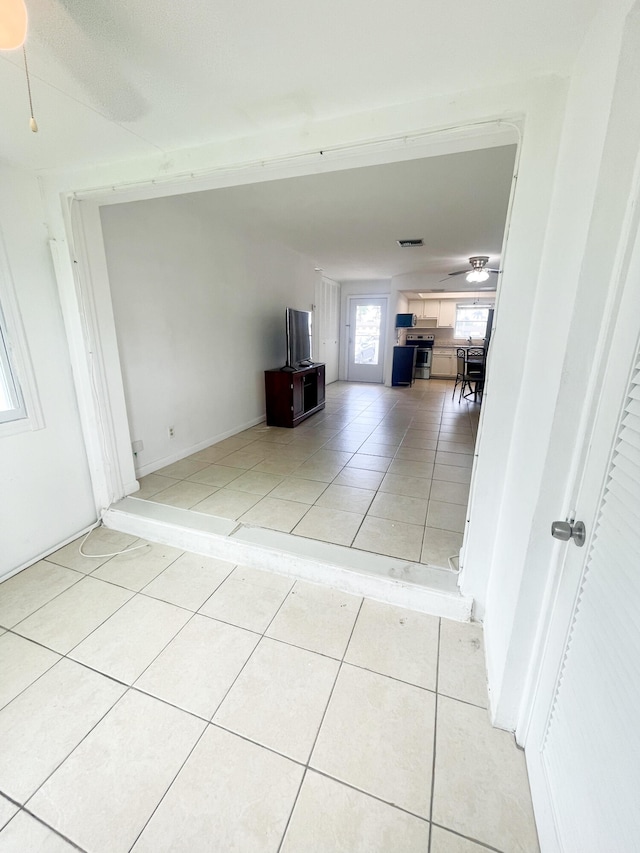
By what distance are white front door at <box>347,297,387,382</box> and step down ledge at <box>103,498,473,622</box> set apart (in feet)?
21.3

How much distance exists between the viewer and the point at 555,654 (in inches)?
36.6

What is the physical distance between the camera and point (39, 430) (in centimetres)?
201

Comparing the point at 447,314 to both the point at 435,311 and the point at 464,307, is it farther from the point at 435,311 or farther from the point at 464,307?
the point at 464,307

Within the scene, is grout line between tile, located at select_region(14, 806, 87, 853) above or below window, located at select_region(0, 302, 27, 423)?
below

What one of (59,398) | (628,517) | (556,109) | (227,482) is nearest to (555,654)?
(628,517)

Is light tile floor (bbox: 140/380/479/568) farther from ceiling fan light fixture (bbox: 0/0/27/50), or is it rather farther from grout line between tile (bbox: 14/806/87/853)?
ceiling fan light fixture (bbox: 0/0/27/50)

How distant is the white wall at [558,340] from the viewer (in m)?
0.75

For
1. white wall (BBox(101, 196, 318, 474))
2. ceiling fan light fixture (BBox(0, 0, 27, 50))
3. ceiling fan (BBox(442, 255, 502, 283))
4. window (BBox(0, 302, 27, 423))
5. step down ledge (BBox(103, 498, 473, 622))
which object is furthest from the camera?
ceiling fan (BBox(442, 255, 502, 283))

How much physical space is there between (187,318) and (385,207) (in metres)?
2.12

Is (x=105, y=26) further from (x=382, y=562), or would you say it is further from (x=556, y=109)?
(x=382, y=562)

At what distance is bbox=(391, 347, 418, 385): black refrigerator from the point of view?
24.8 ft

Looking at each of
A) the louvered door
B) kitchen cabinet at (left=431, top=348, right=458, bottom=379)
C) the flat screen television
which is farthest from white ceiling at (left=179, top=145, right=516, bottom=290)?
kitchen cabinet at (left=431, top=348, right=458, bottom=379)

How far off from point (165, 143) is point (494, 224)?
3.31 metres

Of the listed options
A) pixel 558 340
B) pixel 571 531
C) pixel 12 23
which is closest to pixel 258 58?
pixel 12 23
